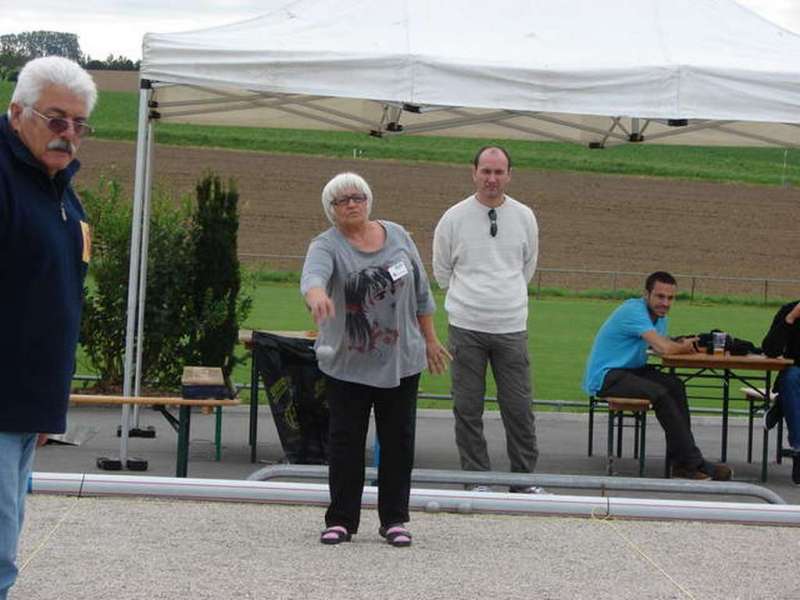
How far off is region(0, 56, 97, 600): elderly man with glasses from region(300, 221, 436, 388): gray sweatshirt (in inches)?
95.9

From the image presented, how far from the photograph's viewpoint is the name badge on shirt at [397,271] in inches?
277

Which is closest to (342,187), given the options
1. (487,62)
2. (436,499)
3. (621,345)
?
(436,499)

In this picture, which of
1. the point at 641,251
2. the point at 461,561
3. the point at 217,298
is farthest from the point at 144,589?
the point at 641,251

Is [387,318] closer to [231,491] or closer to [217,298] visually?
[231,491]

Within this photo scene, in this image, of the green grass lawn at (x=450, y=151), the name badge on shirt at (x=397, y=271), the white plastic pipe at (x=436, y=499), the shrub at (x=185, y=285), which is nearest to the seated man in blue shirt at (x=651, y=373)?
the white plastic pipe at (x=436, y=499)

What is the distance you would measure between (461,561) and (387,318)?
1119mm

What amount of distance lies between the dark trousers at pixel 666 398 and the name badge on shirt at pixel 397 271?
361 cm

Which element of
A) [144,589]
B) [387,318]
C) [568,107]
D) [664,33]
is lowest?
[144,589]

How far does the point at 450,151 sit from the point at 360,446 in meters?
59.9

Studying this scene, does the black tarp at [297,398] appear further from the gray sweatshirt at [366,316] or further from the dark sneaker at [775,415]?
the dark sneaker at [775,415]

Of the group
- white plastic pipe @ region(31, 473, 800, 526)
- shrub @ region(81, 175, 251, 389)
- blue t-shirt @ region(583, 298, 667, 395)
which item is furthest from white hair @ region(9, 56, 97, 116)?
shrub @ region(81, 175, 251, 389)

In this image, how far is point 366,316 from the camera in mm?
7012

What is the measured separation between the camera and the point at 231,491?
26.0 feet

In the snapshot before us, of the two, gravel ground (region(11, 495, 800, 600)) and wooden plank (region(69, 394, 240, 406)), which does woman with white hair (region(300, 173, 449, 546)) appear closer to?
gravel ground (region(11, 495, 800, 600))
